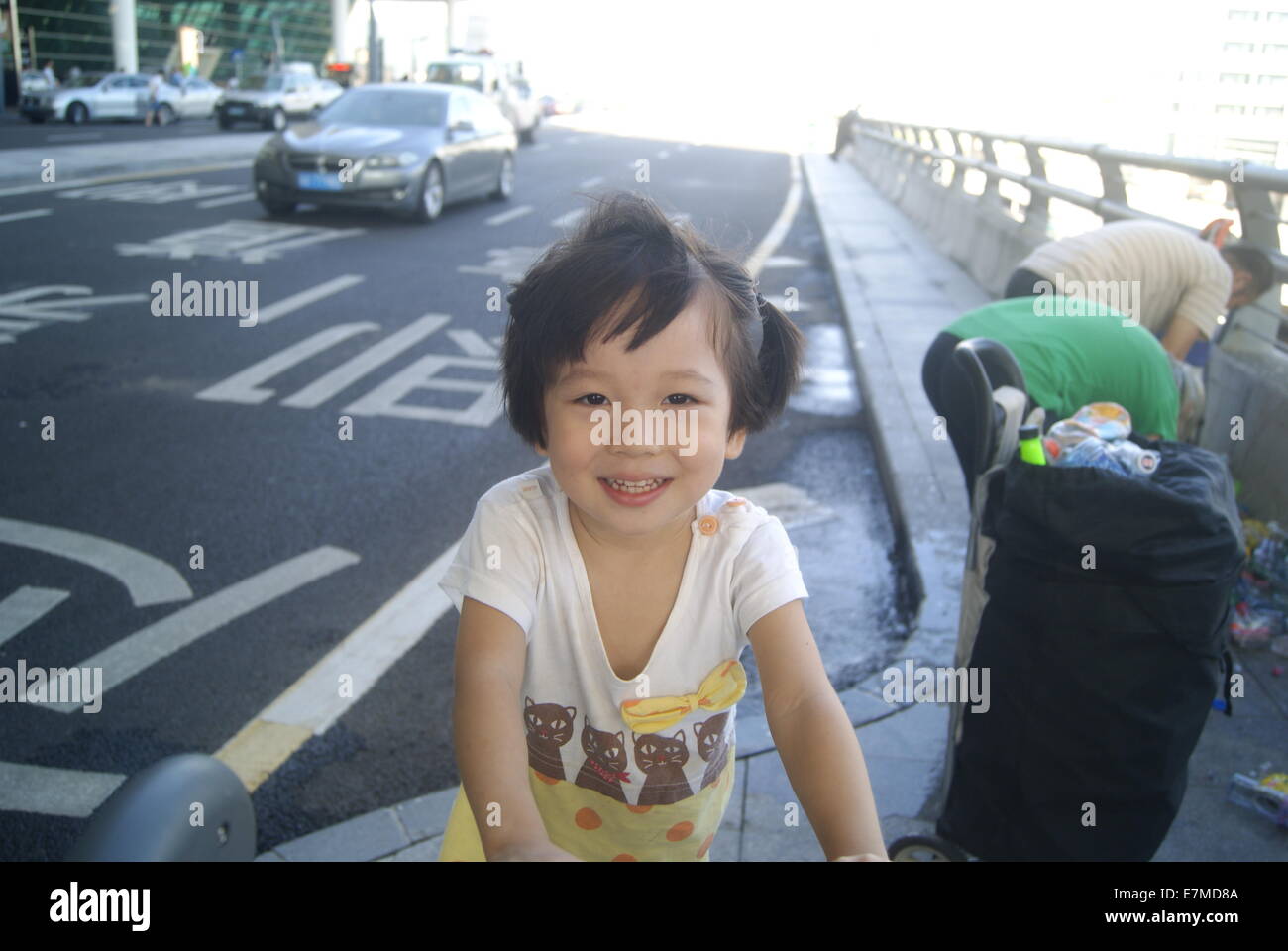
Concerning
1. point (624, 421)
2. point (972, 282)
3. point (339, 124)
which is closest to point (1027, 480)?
point (624, 421)

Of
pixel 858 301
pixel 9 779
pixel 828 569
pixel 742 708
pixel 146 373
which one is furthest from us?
pixel 858 301

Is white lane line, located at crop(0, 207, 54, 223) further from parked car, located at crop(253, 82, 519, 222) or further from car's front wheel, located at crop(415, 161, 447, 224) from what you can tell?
car's front wheel, located at crop(415, 161, 447, 224)

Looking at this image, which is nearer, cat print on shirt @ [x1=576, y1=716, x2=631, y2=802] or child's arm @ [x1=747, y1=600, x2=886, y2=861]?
child's arm @ [x1=747, y1=600, x2=886, y2=861]

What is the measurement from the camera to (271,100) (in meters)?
31.9

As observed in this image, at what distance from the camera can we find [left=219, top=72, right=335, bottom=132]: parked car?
31031mm

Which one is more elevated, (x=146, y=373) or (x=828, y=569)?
(x=146, y=373)

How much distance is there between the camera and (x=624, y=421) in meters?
1.51

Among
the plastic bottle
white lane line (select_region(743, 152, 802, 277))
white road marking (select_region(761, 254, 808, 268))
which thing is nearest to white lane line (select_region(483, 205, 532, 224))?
white lane line (select_region(743, 152, 802, 277))

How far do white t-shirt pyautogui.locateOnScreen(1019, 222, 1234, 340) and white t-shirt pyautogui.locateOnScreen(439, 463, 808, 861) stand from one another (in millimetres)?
3066

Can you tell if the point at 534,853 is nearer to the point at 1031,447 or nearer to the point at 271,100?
the point at 1031,447

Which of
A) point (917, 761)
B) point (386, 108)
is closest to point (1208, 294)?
point (917, 761)

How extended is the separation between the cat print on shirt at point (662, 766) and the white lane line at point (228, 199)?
13.5 meters

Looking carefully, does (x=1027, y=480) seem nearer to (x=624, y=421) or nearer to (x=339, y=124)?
(x=624, y=421)
